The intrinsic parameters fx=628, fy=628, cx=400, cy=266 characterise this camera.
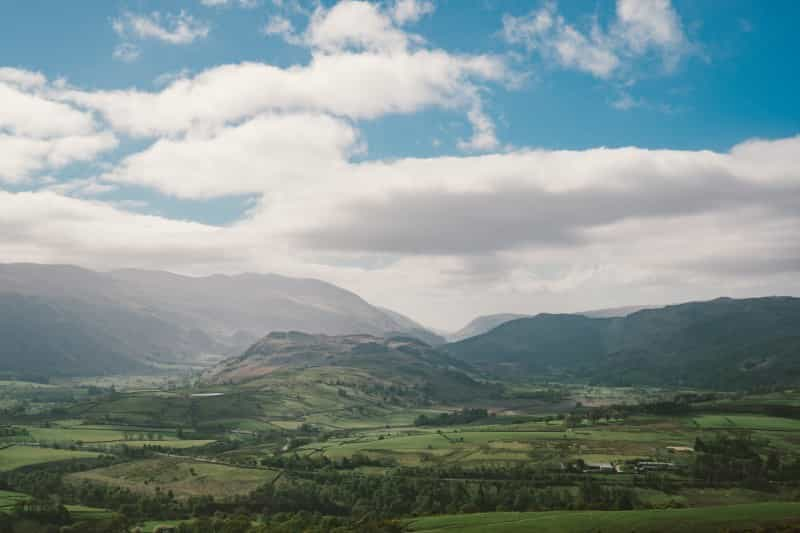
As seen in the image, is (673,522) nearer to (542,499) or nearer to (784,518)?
(784,518)

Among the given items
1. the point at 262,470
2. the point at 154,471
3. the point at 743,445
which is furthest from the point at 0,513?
the point at 743,445

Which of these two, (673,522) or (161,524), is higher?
(673,522)

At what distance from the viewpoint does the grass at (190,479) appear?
176875 mm

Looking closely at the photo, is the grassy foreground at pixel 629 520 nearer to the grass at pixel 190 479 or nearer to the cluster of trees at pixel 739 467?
the cluster of trees at pixel 739 467

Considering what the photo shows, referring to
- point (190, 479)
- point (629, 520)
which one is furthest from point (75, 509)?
point (629, 520)

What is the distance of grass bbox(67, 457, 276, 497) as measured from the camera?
17688 cm

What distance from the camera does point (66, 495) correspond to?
575 ft

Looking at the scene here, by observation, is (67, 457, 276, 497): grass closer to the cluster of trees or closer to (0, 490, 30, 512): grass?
(0, 490, 30, 512): grass

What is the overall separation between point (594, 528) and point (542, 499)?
43751 millimetres

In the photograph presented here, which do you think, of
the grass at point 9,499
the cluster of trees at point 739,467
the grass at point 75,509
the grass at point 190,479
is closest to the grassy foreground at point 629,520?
the cluster of trees at point 739,467

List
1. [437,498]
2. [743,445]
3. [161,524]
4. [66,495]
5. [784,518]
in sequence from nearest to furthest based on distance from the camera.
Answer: [784,518] < [161,524] < [437,498] < [66,495] < [743,445]

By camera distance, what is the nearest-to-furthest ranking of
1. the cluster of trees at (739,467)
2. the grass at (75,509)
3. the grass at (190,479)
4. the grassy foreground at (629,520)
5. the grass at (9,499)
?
the grassy foreground at (629,520) < the grass at (75,509) < the grass at (9,499) < the cluster of trees at (739,467) < the grass at (190,479)

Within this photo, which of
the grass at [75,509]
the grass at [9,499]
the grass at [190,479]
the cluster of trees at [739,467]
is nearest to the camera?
the grass at [75,509]

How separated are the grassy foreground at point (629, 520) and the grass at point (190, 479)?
7068 cm
